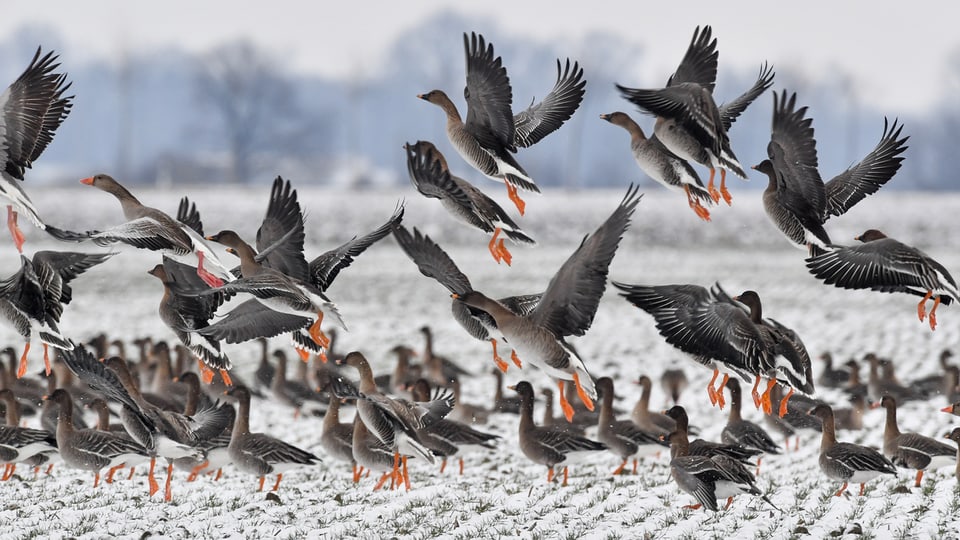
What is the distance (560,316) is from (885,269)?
7.44 feet

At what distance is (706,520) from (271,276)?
4.01 m

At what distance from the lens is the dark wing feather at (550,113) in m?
8.43

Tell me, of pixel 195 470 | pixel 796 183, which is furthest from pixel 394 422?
pixel 796 183

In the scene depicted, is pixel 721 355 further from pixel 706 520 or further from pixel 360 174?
pixel 360 174

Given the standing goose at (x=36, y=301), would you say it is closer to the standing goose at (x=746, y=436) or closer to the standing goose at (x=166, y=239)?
the standing goose at (x=166, y=239)

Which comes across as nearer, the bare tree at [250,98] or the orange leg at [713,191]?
the orange leg at [713,191]

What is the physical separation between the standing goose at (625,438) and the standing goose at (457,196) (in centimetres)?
417

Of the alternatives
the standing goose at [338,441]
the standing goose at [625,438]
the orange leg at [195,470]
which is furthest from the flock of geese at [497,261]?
the standing goose at [625,438]

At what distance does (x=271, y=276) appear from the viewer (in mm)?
7371

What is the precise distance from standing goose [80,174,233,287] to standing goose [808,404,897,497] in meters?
5.50

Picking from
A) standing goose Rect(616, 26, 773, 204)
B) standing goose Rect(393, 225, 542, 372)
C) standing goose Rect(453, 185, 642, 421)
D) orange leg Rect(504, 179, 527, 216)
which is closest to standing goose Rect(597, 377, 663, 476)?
standing goose Rect(393, 225, 542, 372)

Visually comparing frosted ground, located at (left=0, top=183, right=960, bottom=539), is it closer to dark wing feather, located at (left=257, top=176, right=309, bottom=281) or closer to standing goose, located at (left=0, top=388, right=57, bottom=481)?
standing goose, located at (left=0, top=388, right=57, bottom=481)

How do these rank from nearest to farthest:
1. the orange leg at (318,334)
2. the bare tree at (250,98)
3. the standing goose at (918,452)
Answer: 1. the orange leg at (318,334)
2. the standing goose at (918,452)
3. the bare tree at (250,98)

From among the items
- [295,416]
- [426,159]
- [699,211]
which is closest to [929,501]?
[699,211]
